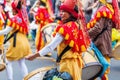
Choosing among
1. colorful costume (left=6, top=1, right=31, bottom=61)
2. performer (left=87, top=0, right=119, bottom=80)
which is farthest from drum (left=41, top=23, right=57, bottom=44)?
performer (left=87, top=0, right=119, bottom=80)

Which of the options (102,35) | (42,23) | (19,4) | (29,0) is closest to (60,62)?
(102,35)

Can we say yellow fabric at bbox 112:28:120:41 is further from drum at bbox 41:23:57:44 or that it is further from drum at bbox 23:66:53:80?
drum at bbox 23:66:53:80

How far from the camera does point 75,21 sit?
5.27 meters

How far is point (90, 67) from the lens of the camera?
598cm

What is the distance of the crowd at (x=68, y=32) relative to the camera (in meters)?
5.19

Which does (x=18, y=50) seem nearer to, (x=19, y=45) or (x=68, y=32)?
(x=19, y=45)

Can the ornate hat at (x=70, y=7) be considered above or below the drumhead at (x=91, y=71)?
above

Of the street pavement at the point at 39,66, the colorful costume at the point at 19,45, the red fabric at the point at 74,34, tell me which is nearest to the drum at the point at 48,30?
the street pavement at the point at 39,66

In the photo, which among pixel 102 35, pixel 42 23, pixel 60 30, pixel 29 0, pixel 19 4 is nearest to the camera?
pixel 60 30

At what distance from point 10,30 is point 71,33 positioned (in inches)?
84.6

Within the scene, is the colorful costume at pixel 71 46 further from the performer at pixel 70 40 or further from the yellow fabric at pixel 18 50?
the yellow fabric at pixel 18 50

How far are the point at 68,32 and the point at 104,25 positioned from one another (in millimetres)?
1637

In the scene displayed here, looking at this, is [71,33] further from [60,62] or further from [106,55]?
[106,55]

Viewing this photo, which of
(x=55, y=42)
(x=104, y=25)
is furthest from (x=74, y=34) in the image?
(x=104, y=25)
